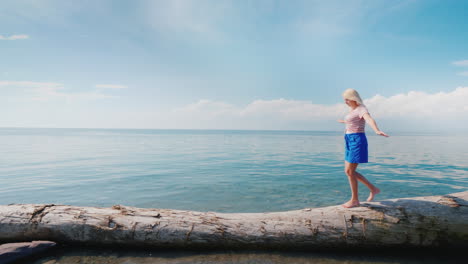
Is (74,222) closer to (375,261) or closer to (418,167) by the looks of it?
(375,261)

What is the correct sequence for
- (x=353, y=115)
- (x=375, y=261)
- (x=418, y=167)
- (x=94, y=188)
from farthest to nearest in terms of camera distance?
(x=418, y=167) < (x=94, y=188) < (x=353, y=115) < (x=375, y=261)

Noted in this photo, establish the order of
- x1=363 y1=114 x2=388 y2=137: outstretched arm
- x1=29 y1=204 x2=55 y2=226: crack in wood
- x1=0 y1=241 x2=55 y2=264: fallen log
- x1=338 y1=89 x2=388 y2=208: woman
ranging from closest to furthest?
x1=0 y1=241 x2=55 y2=264: fallen log < x1=363 y1=114 x2=388 y2=137: outstretched arm < x1=29 y1=204 x2=55 y2=226: crack in wood < x1=338 y1=89 x2=388 y2=208: woman

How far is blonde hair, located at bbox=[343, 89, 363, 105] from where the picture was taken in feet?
17.0

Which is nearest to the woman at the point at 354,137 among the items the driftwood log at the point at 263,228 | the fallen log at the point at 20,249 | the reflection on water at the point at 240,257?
the driftwood log at the point at 263,228

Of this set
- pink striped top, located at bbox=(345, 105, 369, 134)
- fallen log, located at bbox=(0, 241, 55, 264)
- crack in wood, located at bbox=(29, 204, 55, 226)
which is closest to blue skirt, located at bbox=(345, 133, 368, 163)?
pink striped top, located at bbox=(345, 105, 369, 134)

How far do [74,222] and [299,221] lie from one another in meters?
4.55

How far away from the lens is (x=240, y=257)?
454cm

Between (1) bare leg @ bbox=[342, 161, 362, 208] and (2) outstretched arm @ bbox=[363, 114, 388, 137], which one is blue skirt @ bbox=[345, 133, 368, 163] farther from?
(2) outstretched arm @ bbox=[363, 114, 388, 137]

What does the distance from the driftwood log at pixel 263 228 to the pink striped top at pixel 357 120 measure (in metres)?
1.66

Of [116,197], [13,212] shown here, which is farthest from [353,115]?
[116,197]

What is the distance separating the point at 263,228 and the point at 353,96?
3.40 metres

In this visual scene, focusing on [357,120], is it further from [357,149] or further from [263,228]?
[263,228]

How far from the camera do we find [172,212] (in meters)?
5.10

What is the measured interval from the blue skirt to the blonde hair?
2.40 feet
